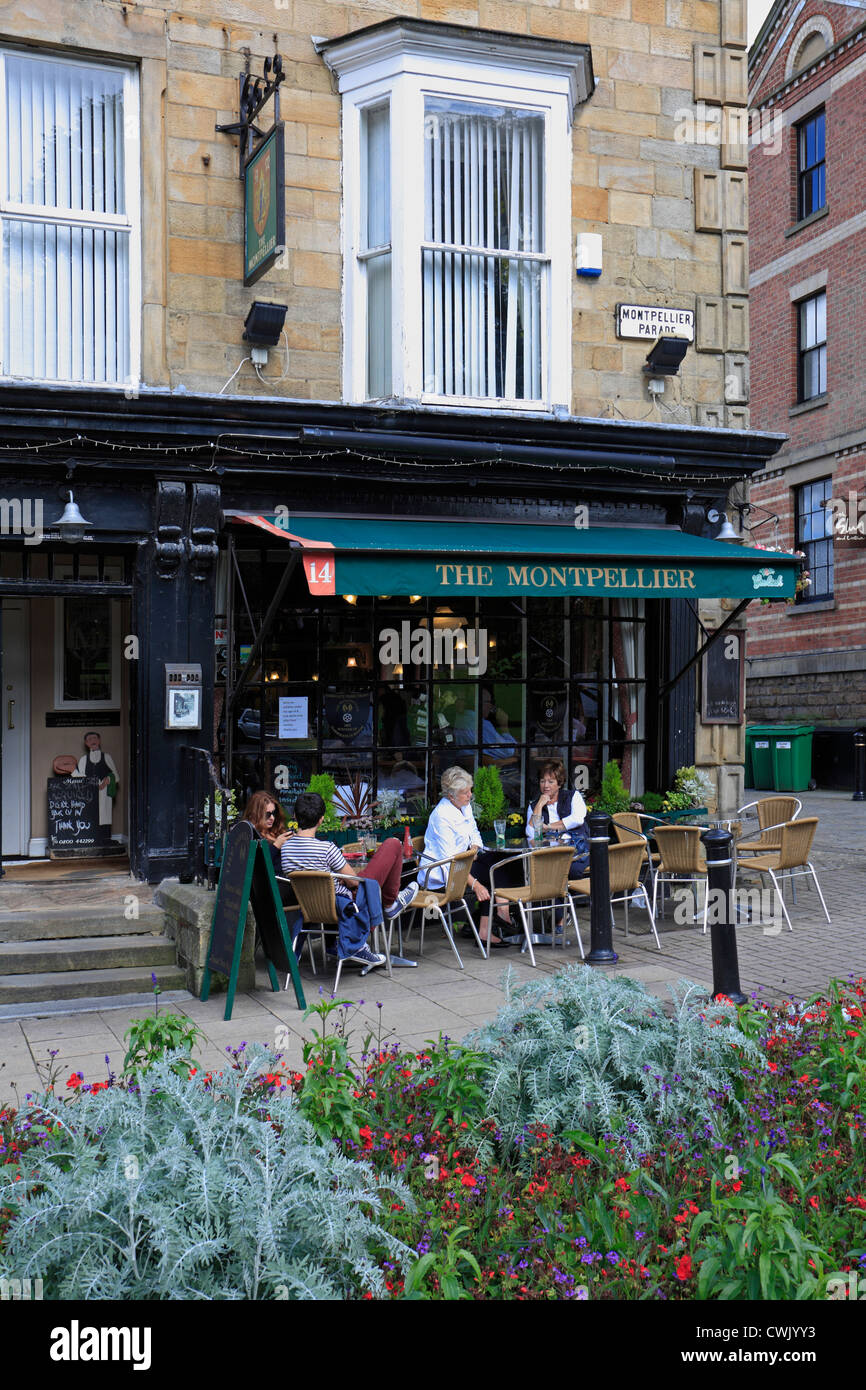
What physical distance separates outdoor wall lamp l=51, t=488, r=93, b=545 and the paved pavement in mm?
3492

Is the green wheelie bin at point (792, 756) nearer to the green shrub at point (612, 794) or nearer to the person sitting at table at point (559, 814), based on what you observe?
the green shrub at point (612, 794)

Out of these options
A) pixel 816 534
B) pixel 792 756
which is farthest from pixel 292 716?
pixel 816 534

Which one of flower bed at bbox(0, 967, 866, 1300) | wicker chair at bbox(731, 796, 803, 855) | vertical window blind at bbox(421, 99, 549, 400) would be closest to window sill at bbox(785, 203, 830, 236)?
vertical window blind at bbox(421, 99, 549, 400)

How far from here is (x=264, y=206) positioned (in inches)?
348

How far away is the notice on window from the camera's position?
9930mm

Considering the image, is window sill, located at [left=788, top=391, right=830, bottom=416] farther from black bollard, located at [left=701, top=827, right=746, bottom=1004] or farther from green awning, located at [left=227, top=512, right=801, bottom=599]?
black bollard, located at [left=701, top=827, right=746, bottom=1004]

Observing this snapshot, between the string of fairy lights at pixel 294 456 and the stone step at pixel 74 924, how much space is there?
3427 millimetres

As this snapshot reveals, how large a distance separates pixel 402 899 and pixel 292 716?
2.22 metres

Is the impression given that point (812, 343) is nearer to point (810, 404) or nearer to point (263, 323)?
point (810, 404)

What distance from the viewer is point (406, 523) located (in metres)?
9.72
